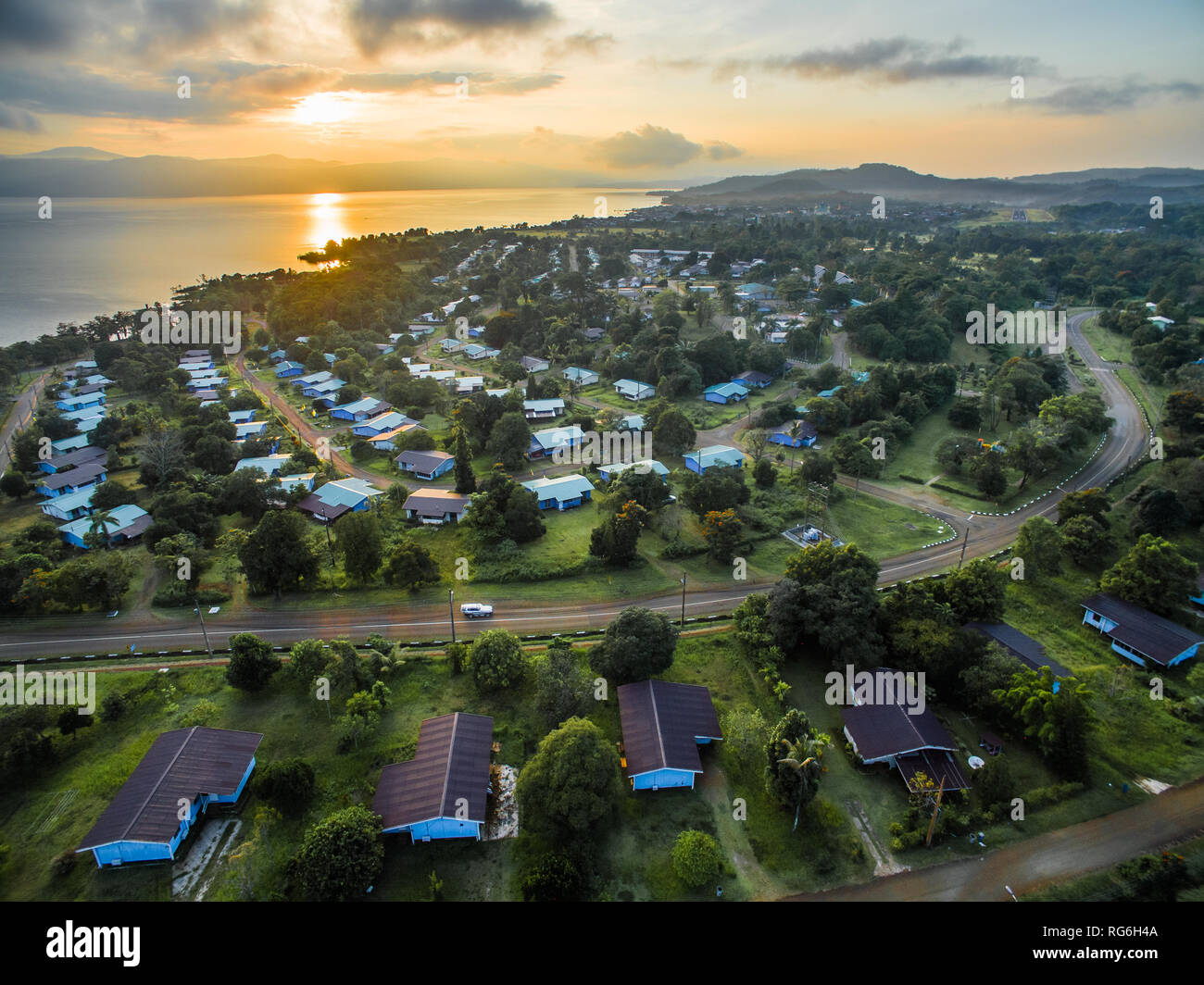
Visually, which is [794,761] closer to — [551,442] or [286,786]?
[286,786]

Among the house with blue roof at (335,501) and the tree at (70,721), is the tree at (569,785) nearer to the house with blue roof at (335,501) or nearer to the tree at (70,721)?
the tree at (70,721)

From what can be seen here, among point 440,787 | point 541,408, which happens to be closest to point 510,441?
point 541,408

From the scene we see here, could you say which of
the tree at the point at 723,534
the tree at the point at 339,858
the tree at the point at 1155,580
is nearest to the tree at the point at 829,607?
the tree at the point at 723,534

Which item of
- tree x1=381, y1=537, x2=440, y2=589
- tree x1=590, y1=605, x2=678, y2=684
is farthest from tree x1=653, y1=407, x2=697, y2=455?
tree x1=590, y1=605, x2=678, y2=684

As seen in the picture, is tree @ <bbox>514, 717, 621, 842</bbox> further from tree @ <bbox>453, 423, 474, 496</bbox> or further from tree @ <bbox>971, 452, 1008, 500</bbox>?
tree @ <bbox>971, 452, 1008, 500</bbox>

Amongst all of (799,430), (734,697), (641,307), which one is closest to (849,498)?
(799,430)
